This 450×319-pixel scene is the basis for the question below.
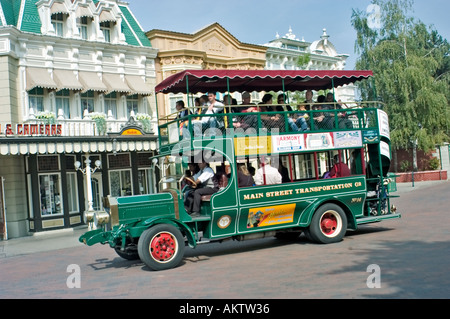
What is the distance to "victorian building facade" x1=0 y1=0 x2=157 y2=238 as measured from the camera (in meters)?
19.6

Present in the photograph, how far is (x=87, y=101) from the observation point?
2283cm

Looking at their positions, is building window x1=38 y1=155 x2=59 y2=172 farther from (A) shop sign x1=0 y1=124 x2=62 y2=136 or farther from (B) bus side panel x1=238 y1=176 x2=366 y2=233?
(B) bus side panel x1=238 y1=176 x2=366 y2=233

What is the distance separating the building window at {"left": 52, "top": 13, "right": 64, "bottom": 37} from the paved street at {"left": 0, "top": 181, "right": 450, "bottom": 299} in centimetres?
1289

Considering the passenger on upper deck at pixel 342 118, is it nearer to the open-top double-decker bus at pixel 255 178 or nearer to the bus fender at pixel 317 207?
the open-top double-decker bus at pixel 255 178

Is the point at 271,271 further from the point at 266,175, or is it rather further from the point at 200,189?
the point at 266,175

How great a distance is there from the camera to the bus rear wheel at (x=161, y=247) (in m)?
8.71

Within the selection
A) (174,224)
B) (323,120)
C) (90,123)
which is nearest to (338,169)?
(323,120)

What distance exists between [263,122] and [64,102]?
46.3 feet

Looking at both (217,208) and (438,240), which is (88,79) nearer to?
(217,208)

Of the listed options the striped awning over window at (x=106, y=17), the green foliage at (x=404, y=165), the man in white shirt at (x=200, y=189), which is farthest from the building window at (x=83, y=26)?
the green foliage at (x=404, y=165)

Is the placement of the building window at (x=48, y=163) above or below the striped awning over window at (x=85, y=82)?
below

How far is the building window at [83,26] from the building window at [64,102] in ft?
10.1
